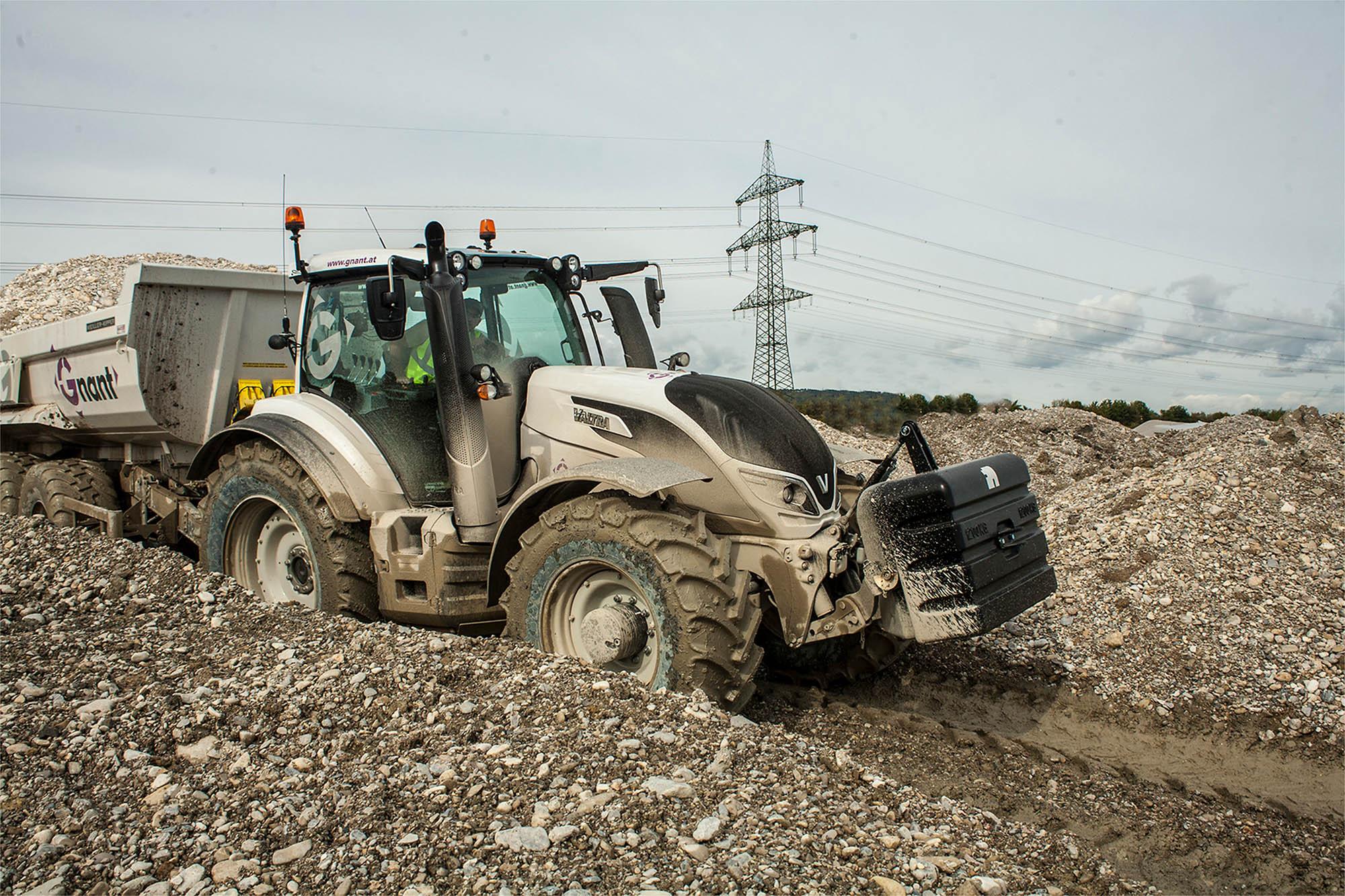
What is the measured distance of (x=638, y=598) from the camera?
14.4 ft

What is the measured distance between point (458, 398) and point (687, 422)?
4.27ft

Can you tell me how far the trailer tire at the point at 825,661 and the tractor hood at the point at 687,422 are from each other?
1.07 m

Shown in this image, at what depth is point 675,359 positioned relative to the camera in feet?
19.2

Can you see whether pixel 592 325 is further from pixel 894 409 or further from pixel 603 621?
pixel 894 409

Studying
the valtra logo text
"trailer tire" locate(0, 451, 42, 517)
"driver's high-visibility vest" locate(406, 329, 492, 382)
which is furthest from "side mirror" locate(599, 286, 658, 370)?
"trailer tire" locate(0, 451, 42, 517)

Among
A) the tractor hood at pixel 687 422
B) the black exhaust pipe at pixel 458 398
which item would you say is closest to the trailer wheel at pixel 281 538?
the black exhaust pipe at pixel 458 398

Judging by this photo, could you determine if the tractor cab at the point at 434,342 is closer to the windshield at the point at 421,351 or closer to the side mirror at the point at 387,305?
the windshield at the point at 421,351

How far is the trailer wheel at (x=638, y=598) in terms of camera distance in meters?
4.05

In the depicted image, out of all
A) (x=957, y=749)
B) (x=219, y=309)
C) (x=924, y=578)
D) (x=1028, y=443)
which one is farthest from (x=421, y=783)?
(x=1028, y=443)

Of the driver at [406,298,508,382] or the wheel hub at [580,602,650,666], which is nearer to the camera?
the wheel hub at [580,602,650,666]

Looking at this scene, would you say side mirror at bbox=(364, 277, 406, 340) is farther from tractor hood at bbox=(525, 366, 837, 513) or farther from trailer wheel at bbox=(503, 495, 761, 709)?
trailer wheel at bbox=(503, 495, 761, 709)

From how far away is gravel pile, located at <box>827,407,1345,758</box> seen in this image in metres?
5.52

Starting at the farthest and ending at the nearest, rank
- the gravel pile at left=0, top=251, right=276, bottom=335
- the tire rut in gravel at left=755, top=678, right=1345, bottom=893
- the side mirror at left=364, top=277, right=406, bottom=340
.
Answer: the gravel pile at left=0, top=251, right=276, bottom=335
the side mirror at left=364, top=277, right=406, bottom=340
the tire rut in gravel at left=755, top=678, right=1345, bottom=893

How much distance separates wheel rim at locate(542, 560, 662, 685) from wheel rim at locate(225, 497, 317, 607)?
219cm
